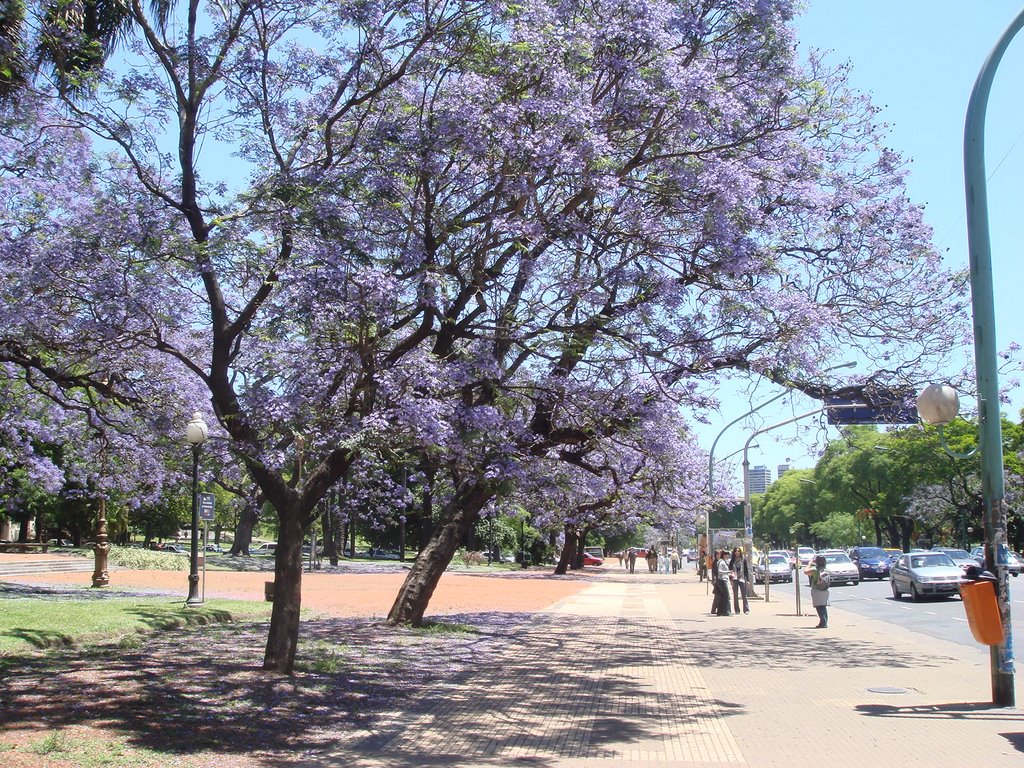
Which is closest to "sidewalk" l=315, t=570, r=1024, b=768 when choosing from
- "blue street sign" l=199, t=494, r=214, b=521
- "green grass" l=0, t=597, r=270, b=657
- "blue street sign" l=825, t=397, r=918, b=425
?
"blue street sign" l=825, t=397, r=918, b=425

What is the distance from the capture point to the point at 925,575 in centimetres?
2773

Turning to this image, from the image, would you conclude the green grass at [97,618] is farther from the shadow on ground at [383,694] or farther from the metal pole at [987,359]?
the metal pole at [987,359]

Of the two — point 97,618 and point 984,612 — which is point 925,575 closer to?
point 984,612

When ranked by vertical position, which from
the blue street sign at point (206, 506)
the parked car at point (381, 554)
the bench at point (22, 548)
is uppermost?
the blue street sign at point (206, 506)

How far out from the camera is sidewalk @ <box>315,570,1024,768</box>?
7695 millimetres

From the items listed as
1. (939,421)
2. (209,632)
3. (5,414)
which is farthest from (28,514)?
(939,421)

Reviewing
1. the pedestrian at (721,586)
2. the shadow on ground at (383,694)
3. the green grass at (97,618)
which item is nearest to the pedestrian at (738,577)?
the pedestrian at (721,586)

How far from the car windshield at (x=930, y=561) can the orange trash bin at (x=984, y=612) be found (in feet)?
68.9

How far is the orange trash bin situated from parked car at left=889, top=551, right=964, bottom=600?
19.1 m

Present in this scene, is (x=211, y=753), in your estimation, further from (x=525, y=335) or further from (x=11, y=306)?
(x=11, y=306)

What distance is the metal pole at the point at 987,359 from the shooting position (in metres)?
9.53

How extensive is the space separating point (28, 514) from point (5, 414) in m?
31.4

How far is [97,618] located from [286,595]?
631cm

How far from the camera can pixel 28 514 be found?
49406 millimetres
